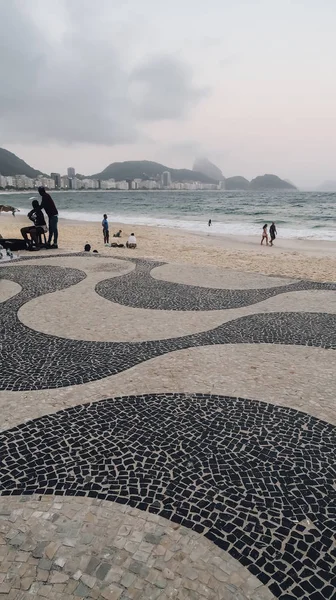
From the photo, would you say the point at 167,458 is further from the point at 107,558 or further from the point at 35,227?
the point at 35,227

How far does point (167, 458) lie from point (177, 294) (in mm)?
7002

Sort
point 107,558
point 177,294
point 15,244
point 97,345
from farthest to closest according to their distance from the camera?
point 15,244, point 177,294, point 97,345, point 107,558

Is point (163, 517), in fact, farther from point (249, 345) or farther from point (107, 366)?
point (249, 345)

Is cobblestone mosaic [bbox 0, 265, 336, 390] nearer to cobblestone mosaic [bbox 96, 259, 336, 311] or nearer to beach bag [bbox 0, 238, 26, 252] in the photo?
cobblestone mosaic [bbox 96, 259, 336, 311]

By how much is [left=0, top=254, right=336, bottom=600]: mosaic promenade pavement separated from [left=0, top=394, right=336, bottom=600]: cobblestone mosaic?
1cm

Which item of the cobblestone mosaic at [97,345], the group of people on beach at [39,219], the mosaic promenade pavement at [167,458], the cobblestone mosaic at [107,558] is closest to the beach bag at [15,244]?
the group of people on beach at [39,219]

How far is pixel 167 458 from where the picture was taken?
401cm

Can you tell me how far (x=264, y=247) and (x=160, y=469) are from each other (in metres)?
22.5

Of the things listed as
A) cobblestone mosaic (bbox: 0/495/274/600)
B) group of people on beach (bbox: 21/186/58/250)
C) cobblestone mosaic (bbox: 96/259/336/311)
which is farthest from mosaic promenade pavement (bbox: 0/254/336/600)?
group of people on beach (bbox: 21/186/58/250)

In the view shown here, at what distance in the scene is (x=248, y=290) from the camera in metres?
11.4

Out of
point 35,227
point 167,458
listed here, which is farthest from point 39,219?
point 167,458

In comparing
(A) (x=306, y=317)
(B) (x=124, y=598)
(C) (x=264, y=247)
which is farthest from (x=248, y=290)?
(C) (x=264, y=247)

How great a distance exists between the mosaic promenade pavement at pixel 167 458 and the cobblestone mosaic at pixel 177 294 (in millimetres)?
1230

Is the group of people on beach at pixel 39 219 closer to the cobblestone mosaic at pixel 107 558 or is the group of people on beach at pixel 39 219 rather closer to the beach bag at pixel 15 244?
the beach bag at pixel 15 244
